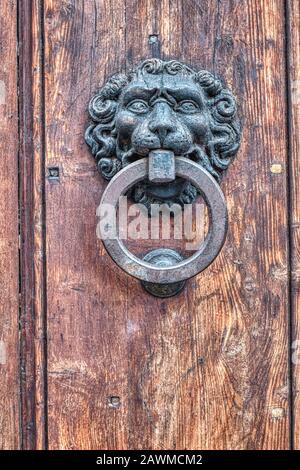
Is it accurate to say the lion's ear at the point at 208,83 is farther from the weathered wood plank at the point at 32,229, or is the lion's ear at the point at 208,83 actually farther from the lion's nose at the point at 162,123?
the weathered wood plank at the point at 32,229

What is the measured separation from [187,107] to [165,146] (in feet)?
0.24

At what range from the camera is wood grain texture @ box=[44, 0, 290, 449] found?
87 cm

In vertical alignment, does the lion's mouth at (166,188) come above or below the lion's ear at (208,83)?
below

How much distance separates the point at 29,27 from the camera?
883 millimetres

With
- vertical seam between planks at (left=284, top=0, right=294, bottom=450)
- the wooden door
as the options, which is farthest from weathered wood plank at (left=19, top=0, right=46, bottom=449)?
vertical seam between planks at (left=284, top=0, right=294, bottom=450)

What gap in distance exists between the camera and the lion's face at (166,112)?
834 millimetres

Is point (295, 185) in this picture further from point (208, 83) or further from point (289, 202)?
point (208, 83)

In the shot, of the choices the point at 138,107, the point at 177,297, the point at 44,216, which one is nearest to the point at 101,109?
the point at 138,107

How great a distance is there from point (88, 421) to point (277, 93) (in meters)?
0.52

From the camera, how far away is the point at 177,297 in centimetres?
88

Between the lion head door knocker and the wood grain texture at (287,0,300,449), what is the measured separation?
0.08m

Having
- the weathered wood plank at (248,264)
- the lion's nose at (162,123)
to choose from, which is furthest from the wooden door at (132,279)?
the lion's nose at (162,123)

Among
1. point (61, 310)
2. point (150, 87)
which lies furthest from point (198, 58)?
point (61, 310)
